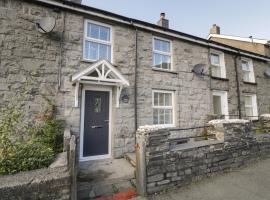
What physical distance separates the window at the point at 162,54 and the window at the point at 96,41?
6.78ft

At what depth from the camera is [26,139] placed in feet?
15.9

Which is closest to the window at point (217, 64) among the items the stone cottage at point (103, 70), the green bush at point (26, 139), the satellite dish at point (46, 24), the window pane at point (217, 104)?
the stone cottage at point (103, 70)

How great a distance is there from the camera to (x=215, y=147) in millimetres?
5027

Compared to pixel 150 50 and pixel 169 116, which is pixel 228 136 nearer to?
pixel 169 116

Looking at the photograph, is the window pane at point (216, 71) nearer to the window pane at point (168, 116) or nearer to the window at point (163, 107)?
the window at point (163, 107)

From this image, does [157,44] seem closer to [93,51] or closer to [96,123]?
[93,51]

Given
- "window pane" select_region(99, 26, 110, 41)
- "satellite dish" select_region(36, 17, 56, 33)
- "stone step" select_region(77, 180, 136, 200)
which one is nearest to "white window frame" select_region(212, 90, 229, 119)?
"window pane" select_region(99, 26, 110, 41)

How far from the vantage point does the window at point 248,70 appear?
10328mm

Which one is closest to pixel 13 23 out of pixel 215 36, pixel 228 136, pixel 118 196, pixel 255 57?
pixel 118 196

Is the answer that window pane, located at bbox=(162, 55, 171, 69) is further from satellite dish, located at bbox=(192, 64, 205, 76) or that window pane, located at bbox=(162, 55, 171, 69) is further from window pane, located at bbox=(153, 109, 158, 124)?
window pane, located at bbox=(153, 109, 158, 124)

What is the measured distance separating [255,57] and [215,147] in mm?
8581

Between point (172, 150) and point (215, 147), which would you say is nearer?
point (172, 150)

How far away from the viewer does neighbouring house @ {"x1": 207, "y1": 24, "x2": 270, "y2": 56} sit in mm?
12484

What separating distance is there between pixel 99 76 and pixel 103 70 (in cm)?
23
